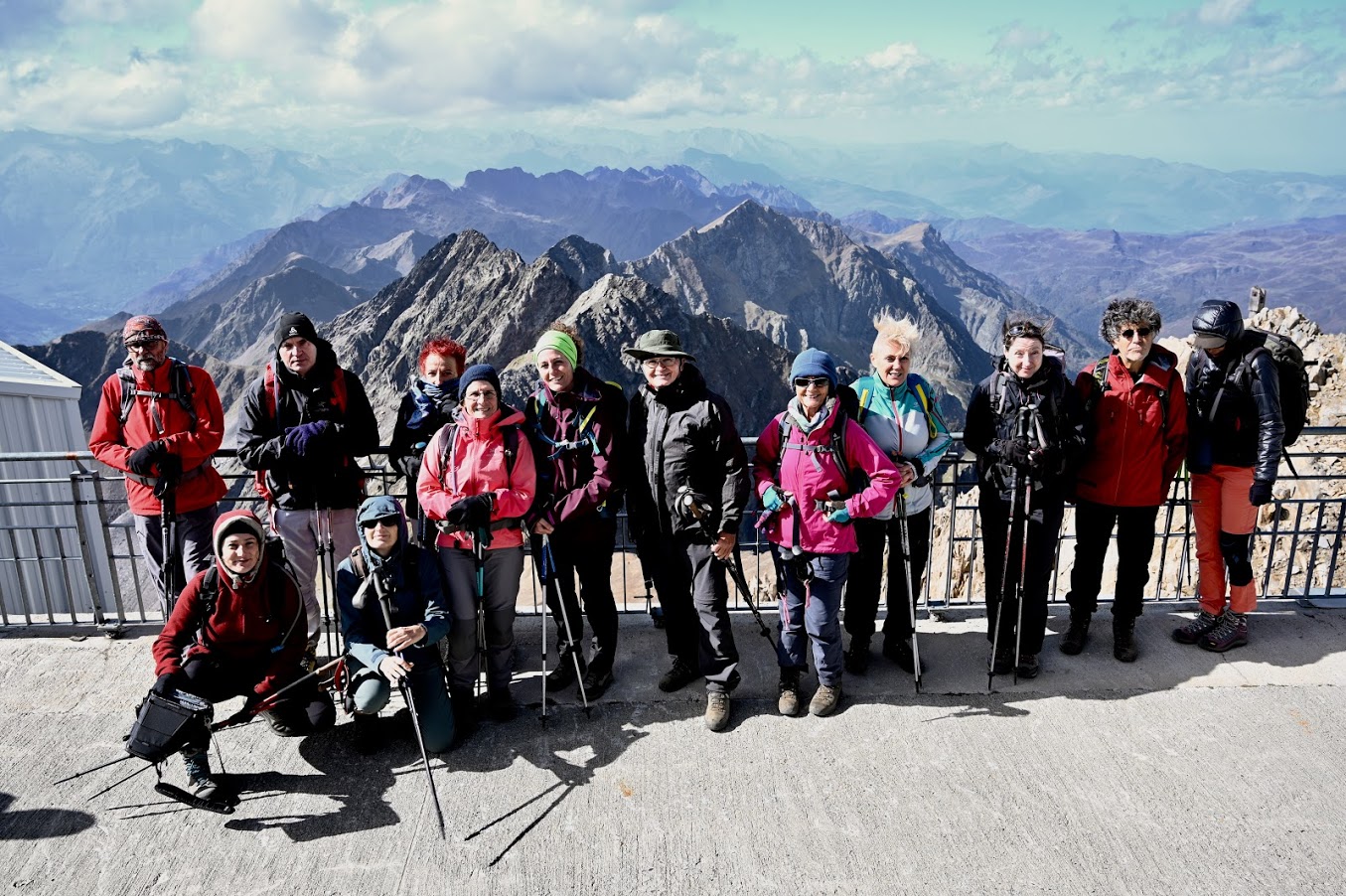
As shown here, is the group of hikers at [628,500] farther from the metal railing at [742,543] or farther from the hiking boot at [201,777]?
the metal railing at [742,543]

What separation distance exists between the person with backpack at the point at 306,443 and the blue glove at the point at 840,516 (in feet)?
11.0

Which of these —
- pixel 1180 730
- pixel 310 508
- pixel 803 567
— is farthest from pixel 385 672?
pixel 1180 730

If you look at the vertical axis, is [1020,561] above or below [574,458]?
below

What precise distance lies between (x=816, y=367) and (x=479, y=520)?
2455mm

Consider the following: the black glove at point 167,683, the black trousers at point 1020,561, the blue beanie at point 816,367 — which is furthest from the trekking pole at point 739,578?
the black glove at point 167,683

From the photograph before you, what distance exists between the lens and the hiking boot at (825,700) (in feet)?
19.1

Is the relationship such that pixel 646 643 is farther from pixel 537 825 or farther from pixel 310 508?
pixel 310 508

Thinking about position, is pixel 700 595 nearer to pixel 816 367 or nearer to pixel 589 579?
pixel 589 579

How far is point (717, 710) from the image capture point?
5758mm

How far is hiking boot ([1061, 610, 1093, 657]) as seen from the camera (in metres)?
6.59

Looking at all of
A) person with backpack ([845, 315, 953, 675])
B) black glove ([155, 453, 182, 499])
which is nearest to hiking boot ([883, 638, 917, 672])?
person with backpack ([845, 315, 953, 675])

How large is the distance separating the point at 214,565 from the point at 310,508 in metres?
0.97

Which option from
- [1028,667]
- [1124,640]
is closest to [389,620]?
[1028,667]

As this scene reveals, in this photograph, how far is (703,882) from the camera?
448 centimetres
